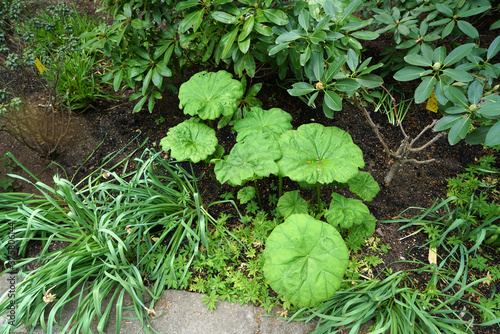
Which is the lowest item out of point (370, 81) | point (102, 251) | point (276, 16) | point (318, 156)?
point (102, 251)

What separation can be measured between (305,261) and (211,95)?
1225 millimetres

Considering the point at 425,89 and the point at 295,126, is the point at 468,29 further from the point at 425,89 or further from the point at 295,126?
the point at 295,126

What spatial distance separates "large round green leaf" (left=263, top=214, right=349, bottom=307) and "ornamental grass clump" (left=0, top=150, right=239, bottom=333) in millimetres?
528

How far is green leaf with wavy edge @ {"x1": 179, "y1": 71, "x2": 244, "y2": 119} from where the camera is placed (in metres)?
2.05

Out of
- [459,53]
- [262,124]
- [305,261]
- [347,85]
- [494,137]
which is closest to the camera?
[494,137]

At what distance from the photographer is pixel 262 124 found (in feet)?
6.96

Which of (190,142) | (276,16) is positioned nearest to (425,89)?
(276,16)

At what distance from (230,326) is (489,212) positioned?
1834mm

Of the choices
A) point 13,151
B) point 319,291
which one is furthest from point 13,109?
point 319,291

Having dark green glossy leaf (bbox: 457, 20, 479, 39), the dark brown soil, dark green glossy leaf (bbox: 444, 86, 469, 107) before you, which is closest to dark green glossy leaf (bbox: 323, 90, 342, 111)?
dark green glossy leaf (bbox: 444, 86, 469, 107)

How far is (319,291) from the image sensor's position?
1.54 metres

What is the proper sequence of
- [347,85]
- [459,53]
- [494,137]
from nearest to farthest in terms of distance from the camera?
[494,137], [459,53], [347,85]

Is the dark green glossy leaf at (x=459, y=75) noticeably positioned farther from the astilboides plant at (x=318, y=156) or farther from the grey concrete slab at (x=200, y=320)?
the grey concrete slab at (x=200, y=320)

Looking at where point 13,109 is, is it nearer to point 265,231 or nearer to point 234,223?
point 234,223
